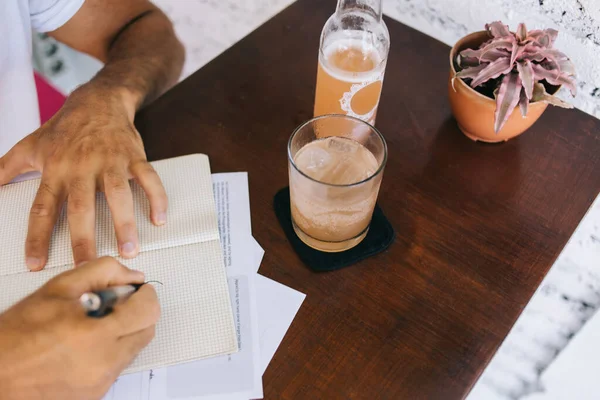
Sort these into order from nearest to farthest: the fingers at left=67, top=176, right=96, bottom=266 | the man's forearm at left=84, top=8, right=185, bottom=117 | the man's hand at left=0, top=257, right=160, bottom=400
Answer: the man's hand at left=0, top=257, right=160, bottom=400
the fingers at left=67, top=176, right=96, bottom=266
the man's forearm at left=84, top=8, right=185, bottom=117

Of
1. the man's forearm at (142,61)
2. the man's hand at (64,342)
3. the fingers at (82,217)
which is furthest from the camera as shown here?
the man's forearm at (142,61)

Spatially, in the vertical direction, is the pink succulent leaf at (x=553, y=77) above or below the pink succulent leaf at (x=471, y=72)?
above

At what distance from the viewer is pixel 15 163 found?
0.69 meters

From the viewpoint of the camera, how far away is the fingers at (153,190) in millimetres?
639

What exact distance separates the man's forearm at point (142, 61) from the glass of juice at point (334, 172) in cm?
32

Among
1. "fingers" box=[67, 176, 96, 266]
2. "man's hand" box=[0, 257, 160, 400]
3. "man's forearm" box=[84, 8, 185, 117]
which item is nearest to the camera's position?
"man's hand" box=[0, 257, 160, 400]

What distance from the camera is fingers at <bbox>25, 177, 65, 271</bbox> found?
600 mm

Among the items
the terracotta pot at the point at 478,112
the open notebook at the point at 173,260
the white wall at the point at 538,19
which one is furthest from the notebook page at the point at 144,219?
the white wall at the point at 538,19

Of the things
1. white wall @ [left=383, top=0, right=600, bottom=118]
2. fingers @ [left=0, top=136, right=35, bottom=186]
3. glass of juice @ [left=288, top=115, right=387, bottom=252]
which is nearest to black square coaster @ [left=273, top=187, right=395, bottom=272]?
glass of juice @ [left=288, top=115, right=387, bottom=252]

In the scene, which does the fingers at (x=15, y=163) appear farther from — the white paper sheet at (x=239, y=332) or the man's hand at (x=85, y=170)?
the white paper sheet at (x=239, y=332)

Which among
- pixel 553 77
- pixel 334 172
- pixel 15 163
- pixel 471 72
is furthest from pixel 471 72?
pixel 15 163

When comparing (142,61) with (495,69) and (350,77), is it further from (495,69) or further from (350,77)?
(495,69)

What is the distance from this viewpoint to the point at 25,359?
485 mm

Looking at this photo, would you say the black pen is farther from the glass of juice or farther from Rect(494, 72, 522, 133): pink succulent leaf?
Rect(494, 72, 522, 133): pink succulent leaf
